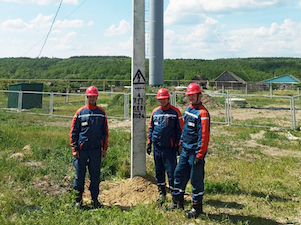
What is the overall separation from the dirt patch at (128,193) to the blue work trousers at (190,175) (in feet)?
2.26

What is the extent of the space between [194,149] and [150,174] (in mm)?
2493

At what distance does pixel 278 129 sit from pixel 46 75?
8363 cm

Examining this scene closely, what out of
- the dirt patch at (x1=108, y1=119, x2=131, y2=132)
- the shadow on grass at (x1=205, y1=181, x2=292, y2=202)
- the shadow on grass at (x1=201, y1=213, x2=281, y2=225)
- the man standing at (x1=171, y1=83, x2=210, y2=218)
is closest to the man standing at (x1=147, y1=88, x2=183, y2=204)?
the man standing at (x1=171, y1=83, x2=210, y2=218)

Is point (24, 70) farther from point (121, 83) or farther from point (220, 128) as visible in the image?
point (220, 128)

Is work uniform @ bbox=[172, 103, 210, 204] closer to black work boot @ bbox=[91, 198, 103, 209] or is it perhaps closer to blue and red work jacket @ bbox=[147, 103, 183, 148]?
blue and red work jacket @ bbox=[147, 103, 183, 148]

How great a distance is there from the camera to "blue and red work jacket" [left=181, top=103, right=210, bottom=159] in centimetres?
467

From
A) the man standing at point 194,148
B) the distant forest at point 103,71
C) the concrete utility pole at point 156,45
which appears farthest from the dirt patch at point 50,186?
the distant forest at point 103,71

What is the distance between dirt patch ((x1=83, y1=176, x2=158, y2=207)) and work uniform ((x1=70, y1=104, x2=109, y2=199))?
22.4 inches

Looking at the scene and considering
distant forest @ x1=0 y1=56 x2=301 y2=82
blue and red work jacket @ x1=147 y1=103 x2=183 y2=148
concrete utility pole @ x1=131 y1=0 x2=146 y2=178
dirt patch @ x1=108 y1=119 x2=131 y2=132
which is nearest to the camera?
blue and red work jacket @ x1=147 y1=103 x2=183 y2=148

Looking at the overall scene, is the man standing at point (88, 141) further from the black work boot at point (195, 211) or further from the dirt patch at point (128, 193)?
the black work boot at point (195, 211)

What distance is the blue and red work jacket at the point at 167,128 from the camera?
5.33m

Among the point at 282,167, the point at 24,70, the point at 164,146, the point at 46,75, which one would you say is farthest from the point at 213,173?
the point at 24,70

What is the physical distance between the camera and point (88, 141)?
16.8 feet

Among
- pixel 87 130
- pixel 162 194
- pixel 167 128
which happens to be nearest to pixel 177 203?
pixel 162 194
